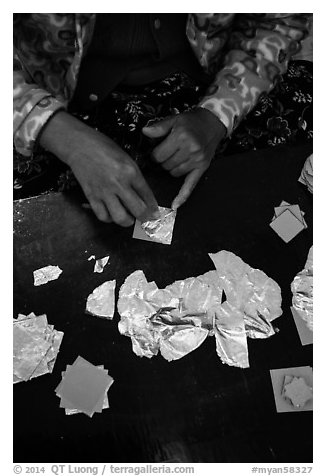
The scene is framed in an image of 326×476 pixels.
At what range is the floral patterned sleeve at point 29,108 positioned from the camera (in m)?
0.72

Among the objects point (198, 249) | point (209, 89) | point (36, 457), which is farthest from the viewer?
point (209, 89)

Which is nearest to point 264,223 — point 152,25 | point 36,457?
point 152,25

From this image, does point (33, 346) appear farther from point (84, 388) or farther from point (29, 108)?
point (29, 108)

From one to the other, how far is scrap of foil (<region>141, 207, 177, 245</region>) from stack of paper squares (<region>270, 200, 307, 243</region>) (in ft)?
0.57

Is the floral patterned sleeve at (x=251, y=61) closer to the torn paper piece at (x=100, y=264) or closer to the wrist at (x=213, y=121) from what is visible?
the wrist at (x=213, y=121)

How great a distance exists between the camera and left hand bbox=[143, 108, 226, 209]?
29.4 inches

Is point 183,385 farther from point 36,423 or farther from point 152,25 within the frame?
point 152,25

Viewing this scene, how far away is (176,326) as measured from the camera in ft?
2.18

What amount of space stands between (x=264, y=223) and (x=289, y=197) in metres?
0.07

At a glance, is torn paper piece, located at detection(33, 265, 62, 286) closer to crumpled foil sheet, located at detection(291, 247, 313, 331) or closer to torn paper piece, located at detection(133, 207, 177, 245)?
torn paper piece, located at detection(133, 207, 177, 245)

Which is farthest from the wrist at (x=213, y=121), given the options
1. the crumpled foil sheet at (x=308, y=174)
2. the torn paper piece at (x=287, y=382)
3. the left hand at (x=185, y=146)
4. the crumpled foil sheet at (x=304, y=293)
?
the torn paper piece at (x=287, y=382)

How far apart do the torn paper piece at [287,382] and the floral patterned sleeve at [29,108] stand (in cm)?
55

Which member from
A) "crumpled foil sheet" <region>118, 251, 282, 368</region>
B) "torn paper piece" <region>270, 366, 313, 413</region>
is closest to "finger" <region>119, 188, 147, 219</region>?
"crumpled foil sheet" <region>118, 251, 282, 368</region>
